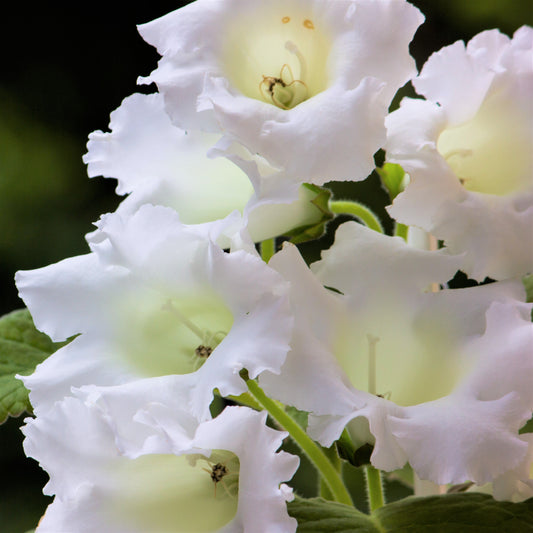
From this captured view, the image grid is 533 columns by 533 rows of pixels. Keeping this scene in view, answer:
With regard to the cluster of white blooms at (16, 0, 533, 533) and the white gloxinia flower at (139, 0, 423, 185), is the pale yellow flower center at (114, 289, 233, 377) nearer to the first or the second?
the cluster of white blooms at (16, 0, 533, 533)

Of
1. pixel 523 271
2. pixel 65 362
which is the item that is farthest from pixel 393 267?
pixel 65 362

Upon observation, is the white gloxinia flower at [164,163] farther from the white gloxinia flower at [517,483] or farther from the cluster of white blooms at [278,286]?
the white gloxinia flower at [517,483]

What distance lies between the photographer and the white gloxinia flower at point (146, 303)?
45 centimetres

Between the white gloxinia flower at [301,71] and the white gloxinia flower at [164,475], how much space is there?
0.46ft

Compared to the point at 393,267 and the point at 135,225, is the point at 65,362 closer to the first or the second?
the point at 135,225

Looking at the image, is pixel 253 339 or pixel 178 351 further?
pixel 178 351

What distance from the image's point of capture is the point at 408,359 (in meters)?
0.57

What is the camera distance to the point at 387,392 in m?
0.57

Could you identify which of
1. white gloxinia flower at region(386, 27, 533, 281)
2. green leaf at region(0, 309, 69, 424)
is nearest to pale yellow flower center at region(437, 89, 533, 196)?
white gloxinia flower at region(386, 27, 533, 281)

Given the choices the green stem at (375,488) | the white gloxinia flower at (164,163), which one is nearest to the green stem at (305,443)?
the green stem at (375,488)

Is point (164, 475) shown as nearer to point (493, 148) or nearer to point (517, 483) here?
point (517, 483)

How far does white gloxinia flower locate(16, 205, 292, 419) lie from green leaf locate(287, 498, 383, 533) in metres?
0.11

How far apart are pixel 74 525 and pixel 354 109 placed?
0.87ft

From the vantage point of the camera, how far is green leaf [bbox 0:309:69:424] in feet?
1.99
